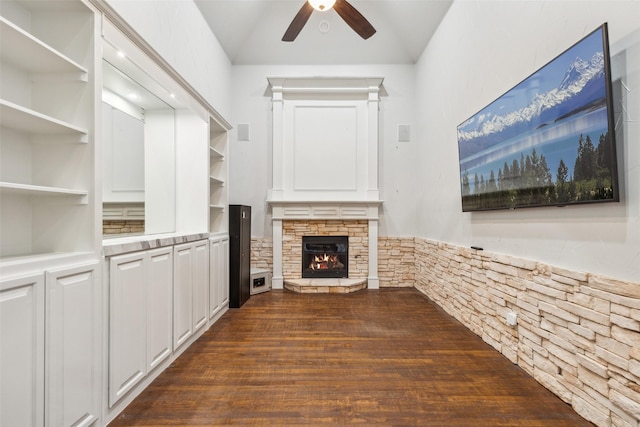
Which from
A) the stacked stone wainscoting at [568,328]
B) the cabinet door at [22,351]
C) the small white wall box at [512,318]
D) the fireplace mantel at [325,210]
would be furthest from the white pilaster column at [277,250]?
the cabinet door at [22,351]

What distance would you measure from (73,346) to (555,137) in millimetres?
2897

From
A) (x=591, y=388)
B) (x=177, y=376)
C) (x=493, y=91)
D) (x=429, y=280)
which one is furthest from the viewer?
(x=429, y=280)

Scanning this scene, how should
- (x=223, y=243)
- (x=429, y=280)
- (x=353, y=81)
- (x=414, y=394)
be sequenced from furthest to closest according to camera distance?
1. (x=353, y=81)
2. (x=429, y=280)
3. (x=223, y=243)
4. (x=414, y=394)

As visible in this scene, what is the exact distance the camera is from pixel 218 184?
378 cm

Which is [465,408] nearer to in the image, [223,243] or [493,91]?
[493,91]

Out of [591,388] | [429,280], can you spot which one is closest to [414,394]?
[591,388]

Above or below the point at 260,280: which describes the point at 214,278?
above

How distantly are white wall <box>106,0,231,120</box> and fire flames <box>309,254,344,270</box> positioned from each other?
8.68 ft

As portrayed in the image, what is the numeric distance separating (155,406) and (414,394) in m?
1.62

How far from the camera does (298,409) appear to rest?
1821 millimetres

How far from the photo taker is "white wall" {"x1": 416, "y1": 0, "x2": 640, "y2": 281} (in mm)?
1496

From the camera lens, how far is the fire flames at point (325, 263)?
16.5ft

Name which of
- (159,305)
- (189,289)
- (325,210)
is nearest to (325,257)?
(325,210)

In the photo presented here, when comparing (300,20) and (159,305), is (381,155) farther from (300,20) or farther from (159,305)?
(159,305)
